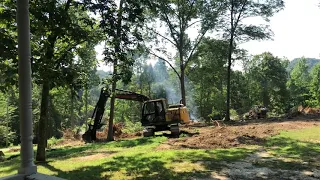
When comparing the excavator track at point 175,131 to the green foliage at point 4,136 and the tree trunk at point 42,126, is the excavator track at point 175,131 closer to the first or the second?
the tree trunk at point 42,126

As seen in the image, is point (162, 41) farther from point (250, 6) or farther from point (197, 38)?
point (250, 6)

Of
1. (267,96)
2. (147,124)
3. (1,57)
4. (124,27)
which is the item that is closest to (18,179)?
(1,57)

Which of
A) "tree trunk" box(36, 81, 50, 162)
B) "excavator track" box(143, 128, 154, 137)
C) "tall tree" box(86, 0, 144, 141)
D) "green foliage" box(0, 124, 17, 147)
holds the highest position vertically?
"tall tree" box(86, 0, 144, 141)

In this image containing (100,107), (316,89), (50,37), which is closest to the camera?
(50,37)

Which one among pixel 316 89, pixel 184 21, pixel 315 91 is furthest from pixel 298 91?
pixel 184 21

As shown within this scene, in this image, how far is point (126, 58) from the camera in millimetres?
8789

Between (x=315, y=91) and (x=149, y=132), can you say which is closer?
(x=149, y=132)

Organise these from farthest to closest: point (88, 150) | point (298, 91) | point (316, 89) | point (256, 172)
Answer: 1. point (298, 91)
2. point (316, 89)
3. point (88, 150)
4. point (256, 172)

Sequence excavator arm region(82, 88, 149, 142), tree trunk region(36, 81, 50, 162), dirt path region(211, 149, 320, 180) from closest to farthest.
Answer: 1. dirt path region(211, 149, 320, 180)
2. tree trunk region(36, 81, 50, 162)
3. excavator arm region(82, 88, 149, 142)

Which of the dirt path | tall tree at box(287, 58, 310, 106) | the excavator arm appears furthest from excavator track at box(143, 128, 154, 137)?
tall tree at box(287, 58, 310, 106)

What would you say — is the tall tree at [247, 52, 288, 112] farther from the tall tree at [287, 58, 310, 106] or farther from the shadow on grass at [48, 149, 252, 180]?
the shadow on grass at [48, 149, 252, 180]

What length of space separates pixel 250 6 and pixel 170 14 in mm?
7984

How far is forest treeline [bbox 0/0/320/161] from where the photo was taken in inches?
320

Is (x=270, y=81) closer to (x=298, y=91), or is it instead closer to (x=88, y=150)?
(x=298, y=91)
